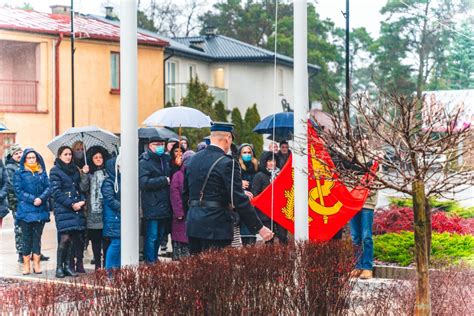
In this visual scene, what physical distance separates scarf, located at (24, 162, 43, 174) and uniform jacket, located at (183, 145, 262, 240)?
13.9 feet

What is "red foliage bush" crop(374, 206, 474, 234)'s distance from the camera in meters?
13.6

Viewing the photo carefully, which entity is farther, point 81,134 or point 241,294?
point 81,134

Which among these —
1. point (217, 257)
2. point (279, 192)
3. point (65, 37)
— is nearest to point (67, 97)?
point (65, 37)

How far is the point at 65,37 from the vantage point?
1120 inches

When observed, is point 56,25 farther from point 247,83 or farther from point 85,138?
point 247,83

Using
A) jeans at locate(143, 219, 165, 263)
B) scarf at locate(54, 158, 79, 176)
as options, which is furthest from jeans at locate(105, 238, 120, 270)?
scarf at locate(54, 158, 79, 176)

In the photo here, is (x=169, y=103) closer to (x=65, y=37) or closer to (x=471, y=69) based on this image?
(x=65, y=37)

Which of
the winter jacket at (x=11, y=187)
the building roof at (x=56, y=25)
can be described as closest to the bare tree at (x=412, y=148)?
the winter jacket at (x=11, y=187)

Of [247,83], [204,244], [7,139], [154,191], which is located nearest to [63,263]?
[154,191]

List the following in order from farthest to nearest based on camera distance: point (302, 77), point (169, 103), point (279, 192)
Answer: point (169, 103) < point (279, 192) < point (302, 77)

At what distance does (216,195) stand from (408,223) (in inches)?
252

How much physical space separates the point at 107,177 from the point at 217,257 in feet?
17.3

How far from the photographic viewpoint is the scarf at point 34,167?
1234 cm

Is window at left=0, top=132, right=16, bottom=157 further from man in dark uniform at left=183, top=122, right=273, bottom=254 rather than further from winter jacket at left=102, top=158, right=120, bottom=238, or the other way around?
man in dark uniform at left=183, top=122, right=273, bottom=254
